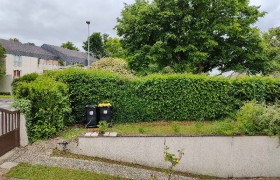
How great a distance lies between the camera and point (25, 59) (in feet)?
95.9

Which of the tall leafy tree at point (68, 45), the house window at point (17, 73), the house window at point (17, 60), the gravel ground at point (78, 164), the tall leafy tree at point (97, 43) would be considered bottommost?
the gravel ground at point (78, 164)

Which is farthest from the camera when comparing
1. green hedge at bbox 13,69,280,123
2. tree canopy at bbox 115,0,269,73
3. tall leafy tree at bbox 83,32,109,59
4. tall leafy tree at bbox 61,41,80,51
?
tall leafy tree at bbox 61,41,80,51

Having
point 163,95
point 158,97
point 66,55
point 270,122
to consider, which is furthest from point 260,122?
point 66,55

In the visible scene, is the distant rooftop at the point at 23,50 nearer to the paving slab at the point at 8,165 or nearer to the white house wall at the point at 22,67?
the white house wall at the point at 22,67

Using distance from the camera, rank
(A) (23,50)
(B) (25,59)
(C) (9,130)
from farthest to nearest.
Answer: (A) (23,50) < (B) (25,59) < (C) (9,130)

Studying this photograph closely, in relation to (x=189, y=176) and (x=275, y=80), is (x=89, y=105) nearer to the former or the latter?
(x=189, y=176)

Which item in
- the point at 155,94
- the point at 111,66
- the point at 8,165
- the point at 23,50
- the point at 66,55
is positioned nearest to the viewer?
the point at 8,165

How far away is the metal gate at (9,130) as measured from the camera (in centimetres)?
432

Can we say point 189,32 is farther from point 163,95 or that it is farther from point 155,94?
point 155,94

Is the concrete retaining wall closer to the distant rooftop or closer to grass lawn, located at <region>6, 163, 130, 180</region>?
grass lawn, located at <region>6, 163, 130, 180</region>

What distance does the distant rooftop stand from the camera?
96.0 feet

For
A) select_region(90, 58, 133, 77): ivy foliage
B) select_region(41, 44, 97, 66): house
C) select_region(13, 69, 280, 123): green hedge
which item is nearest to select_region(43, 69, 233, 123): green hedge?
select_region(13, 69, 280, 123): green hedge

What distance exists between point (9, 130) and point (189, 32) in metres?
11.2

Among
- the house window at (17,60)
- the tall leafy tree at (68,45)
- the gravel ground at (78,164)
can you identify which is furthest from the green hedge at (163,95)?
the tall leafy tree at (68,45)
